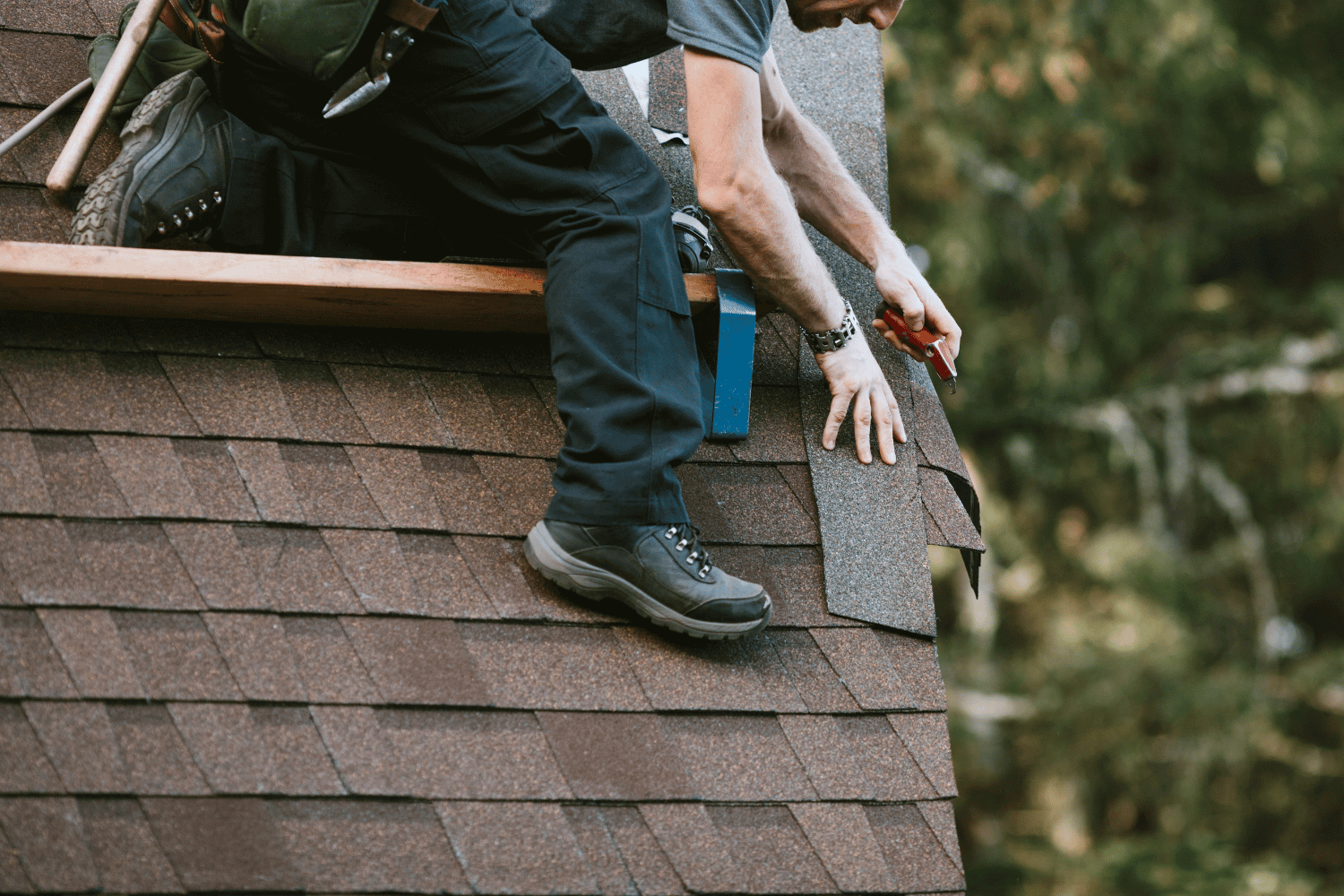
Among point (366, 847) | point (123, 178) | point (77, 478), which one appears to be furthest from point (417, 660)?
point (123, 178)

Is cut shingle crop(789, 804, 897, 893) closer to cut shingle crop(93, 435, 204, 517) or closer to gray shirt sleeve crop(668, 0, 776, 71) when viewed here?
cut shingle crop(93, 435, 204, 517)

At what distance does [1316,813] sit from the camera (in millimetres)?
6051

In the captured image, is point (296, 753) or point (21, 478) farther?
point (21, 478)

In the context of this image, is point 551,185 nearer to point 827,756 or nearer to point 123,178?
point 123,178

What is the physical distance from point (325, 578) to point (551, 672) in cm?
38

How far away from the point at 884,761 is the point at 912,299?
882mm

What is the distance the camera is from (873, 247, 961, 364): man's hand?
6.88 feet

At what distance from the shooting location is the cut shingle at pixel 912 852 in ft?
5.41

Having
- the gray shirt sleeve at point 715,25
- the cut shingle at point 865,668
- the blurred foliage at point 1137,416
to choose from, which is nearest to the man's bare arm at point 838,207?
the gray shirt sleeve at point 715,25

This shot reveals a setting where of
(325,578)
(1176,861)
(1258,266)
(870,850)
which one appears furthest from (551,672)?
(1258,266)

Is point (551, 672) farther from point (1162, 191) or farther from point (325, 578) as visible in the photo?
point (1162, 191)

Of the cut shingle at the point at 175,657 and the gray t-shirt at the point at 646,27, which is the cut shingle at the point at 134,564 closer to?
the cut shingle at the point at 175,657

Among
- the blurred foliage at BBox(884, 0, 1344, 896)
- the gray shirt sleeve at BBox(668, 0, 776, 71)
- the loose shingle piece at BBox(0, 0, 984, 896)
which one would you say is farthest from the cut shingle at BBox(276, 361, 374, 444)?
the blurred foliage at BBox(884, 0, 1344, 896)

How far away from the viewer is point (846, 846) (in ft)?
5.38
